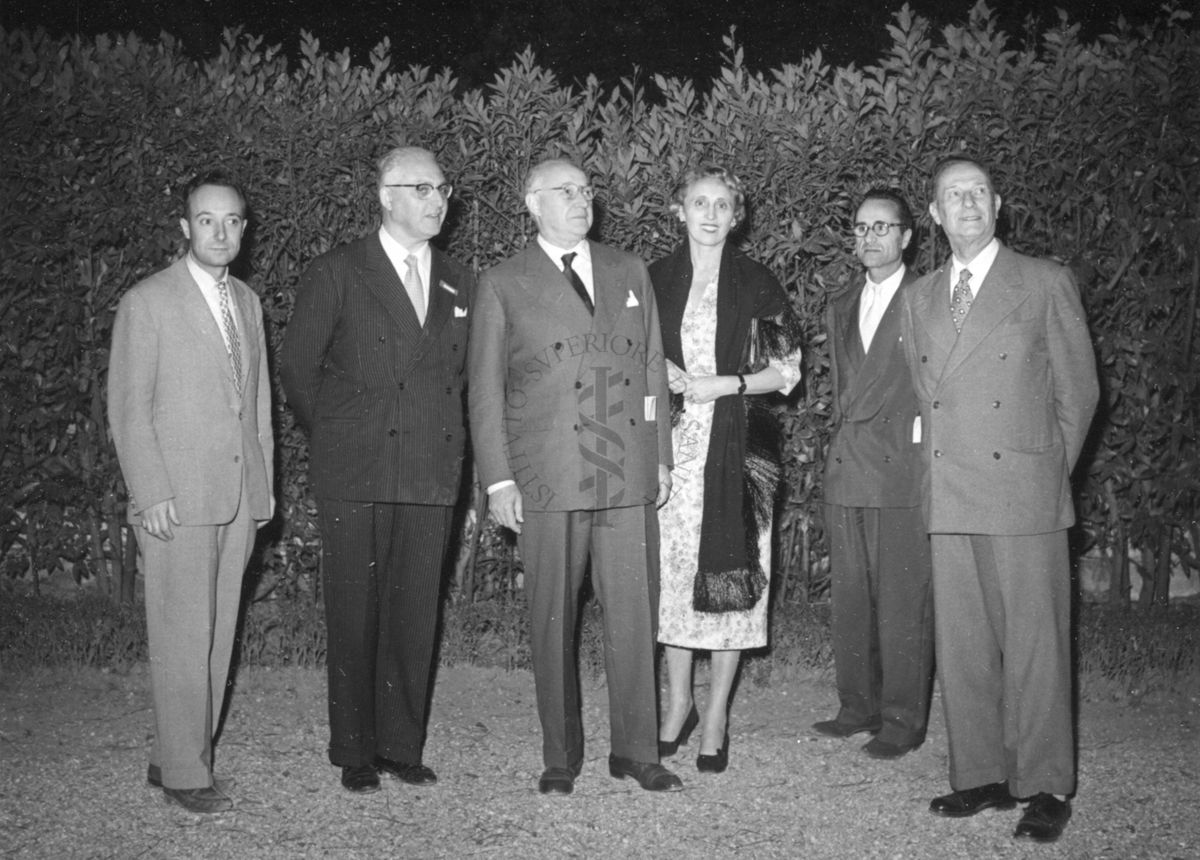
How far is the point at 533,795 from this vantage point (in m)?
4.54

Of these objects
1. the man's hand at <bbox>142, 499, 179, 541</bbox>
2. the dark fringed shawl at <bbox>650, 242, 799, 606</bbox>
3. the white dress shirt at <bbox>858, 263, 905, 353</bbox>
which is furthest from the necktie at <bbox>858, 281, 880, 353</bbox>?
A: the man's hand at <bbox>142, 499, 179, 541</bbox>

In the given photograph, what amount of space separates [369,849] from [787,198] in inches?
132

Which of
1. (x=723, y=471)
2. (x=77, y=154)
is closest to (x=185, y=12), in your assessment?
(x=77, y=154)

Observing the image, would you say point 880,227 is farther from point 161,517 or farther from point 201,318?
point 161,517

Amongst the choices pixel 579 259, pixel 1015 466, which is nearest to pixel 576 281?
pixel 579 259

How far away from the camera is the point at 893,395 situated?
16.4 ft

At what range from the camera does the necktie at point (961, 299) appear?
427cm

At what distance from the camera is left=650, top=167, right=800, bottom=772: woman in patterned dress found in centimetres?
480

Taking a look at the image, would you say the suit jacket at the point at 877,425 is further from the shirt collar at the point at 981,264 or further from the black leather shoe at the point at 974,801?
the black leather shoe at the point at 974,801

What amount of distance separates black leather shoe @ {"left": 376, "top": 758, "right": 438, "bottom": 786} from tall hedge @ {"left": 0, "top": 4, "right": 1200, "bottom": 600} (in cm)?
179

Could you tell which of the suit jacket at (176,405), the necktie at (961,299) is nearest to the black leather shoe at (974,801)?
the necktie at (961,299)

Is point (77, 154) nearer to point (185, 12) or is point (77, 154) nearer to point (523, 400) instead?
point (523, 400)

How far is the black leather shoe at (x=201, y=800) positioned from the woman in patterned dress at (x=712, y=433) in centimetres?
171

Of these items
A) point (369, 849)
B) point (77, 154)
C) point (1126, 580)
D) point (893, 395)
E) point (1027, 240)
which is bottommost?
point (369, 849)
